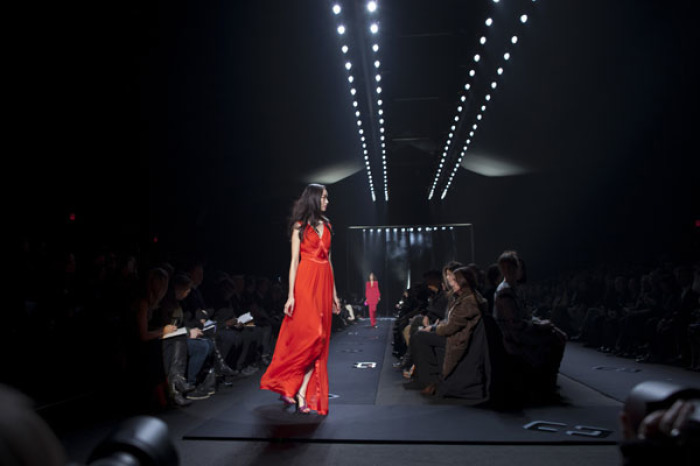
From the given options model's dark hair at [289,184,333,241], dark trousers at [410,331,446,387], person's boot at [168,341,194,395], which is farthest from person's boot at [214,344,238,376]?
model's dark hair at [289,184,333,241]

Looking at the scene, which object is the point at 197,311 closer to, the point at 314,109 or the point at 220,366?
the point at 220,366

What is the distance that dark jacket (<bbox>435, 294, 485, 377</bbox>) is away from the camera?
13.6 feet

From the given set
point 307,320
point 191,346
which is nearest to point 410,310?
point 191,346

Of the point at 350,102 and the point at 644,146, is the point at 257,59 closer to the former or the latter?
the point at 350,102

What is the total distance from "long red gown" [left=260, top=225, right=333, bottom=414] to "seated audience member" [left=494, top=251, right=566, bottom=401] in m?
1.38

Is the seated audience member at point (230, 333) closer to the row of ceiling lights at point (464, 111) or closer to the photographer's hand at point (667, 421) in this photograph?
the row of ceiling lights at point (464, 111)

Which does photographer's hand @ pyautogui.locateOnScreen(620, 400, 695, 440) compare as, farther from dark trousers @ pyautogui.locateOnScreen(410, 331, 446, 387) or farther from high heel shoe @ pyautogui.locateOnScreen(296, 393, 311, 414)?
dark trousers @ pyautogui.locateOnScreen(410, 331, 446, 387)

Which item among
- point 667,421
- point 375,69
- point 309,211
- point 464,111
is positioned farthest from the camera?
point 464,111

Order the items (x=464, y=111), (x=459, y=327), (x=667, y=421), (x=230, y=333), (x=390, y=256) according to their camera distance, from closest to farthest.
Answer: (x=667, y=421)
(x=459, y=327)
(x=230, y=333)
(x=464, y=111)
(x=390, y=256)

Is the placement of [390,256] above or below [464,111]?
below

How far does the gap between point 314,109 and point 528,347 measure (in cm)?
488

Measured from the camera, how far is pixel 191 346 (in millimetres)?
4457

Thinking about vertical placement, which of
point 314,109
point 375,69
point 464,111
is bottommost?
point 314,109

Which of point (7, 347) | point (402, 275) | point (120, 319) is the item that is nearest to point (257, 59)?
point (120, 319)
